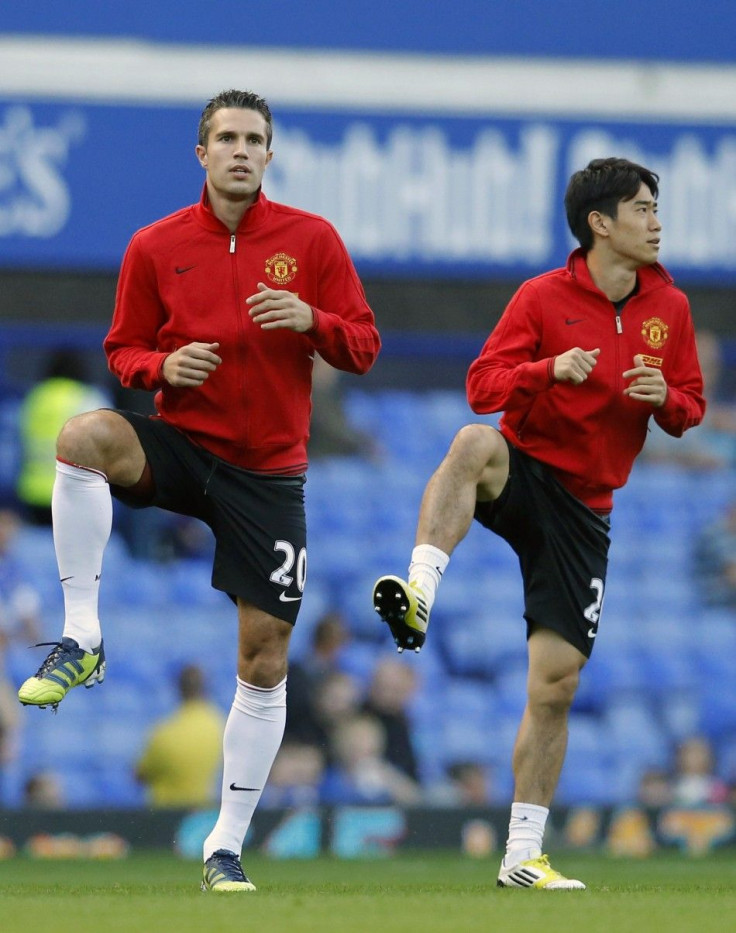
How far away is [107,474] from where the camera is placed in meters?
6.54

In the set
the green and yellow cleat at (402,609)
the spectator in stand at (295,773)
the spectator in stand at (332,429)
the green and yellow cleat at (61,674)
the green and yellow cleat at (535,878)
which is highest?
the spectator in stand at (332,429)

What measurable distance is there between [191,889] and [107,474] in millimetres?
1500

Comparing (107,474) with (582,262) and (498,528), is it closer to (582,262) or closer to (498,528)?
(498,528)

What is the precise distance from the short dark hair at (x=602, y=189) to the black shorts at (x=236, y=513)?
1.58 meters

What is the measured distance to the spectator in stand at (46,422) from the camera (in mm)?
13625

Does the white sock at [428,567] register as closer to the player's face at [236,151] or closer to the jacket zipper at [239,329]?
the jacket zipper at [239,329]

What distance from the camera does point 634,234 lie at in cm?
708

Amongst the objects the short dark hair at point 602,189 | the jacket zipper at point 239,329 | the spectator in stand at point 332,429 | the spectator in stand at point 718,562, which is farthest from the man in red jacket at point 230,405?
the spectator in stand at point 718,562

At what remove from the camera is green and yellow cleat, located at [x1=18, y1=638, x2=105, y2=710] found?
6164mm

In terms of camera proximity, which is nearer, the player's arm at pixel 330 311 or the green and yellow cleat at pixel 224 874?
the player's arm at pixel 330 311

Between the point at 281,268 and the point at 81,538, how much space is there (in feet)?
3.86

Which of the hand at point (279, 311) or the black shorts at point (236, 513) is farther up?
the hand at point (279, 311)

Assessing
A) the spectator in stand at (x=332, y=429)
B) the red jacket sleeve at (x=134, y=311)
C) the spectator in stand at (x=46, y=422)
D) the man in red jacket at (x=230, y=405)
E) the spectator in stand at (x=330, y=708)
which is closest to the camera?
the man in red jacket at (x=230, y=405)

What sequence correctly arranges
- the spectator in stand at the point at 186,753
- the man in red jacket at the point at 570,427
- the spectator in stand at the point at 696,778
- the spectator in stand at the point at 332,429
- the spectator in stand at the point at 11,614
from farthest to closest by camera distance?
1. the spectator in stand at the point at 332,429
2. the spectator in stand at the point at 696,778
3. the spectator in stand at the point at 11,614
4. the spectator in stand at the point at 186,753
5. the man in red jacket at the point at 570,427
